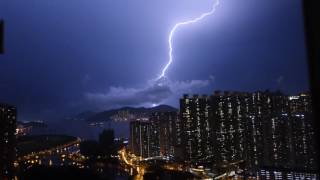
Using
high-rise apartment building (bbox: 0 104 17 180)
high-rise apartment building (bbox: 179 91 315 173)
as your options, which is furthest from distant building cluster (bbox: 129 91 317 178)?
high-rise apartment building (bbox: 0 104 17 180)

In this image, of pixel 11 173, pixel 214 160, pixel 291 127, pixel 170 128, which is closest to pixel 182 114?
pixel 170 128

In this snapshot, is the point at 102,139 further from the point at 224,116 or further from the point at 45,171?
the point at 45,171

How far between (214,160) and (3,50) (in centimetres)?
2496

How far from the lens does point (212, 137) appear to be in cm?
2636

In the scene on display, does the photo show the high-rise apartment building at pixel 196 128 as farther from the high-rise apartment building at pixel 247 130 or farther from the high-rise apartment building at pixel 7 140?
the high-rise apartment building at pixel 7 140

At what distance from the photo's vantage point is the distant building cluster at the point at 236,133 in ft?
65.6

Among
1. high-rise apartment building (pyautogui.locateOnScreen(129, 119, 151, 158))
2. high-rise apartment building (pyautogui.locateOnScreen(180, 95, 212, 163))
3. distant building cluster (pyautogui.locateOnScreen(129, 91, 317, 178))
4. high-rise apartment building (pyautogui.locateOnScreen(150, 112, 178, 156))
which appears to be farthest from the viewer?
high-rise apartment building (pyautogui.locateOnScreen(129, 119, 151, 158))

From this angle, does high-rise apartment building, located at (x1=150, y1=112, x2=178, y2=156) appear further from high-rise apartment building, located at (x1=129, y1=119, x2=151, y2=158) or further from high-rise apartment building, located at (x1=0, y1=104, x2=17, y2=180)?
high-rise apartment building, located at (x1=0, y1=104, x2=17, y2=180)

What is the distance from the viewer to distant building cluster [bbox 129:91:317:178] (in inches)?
787

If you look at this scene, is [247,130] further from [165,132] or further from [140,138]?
[140,138]

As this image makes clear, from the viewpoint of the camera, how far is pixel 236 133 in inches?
977

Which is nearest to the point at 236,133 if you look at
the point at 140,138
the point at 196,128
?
the point at 196,128

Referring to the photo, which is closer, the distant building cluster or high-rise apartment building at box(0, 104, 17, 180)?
the distant building cluster

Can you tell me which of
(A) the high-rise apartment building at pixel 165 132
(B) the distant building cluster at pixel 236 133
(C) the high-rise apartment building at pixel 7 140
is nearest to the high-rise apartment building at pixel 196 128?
(B) the distant building cluster at pixel 236 133
